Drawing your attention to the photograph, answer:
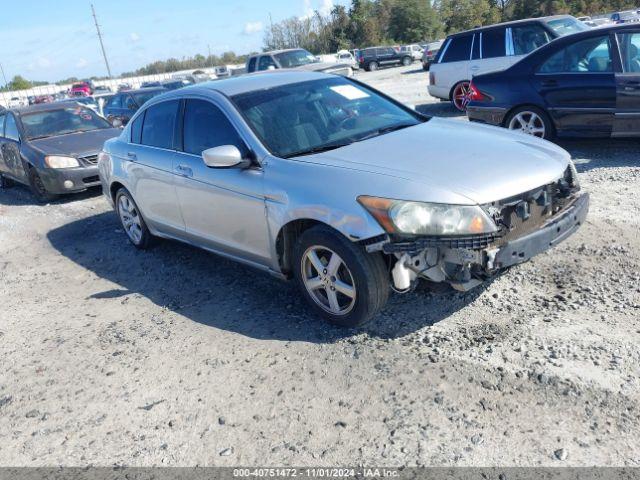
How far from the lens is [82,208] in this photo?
8.71 m

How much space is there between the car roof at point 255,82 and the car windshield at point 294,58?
13623 millimetres

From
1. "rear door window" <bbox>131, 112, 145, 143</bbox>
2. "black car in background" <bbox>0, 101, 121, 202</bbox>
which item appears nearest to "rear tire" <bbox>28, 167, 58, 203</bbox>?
"black car in background" <bbox>0, 101, 121, 202</bbox>

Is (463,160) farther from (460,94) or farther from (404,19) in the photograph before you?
(404,19)

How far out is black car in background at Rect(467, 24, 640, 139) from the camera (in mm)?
6945

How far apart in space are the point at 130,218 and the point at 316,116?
2834mm

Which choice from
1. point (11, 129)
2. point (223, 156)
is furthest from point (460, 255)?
point (11, 129)

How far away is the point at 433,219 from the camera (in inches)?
129

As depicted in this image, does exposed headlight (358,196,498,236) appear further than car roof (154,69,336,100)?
No

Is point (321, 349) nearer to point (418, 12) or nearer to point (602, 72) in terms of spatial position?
point (602, 72)

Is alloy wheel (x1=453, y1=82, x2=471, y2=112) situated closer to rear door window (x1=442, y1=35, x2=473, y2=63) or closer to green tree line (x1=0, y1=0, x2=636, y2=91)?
rear door window (x1=442, y1=35, x2=473, y2=63)

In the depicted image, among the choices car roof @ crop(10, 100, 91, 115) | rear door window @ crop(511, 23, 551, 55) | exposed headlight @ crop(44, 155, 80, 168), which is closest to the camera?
exposed headlight @ crop(44, 155, 80, 168)

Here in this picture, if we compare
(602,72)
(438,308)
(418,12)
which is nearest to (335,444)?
(438,308)

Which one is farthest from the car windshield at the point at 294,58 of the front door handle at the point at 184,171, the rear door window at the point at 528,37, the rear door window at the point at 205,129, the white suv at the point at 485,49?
the front door handle at the point at 184,171

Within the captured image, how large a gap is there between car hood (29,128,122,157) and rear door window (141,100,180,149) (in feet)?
13.2
